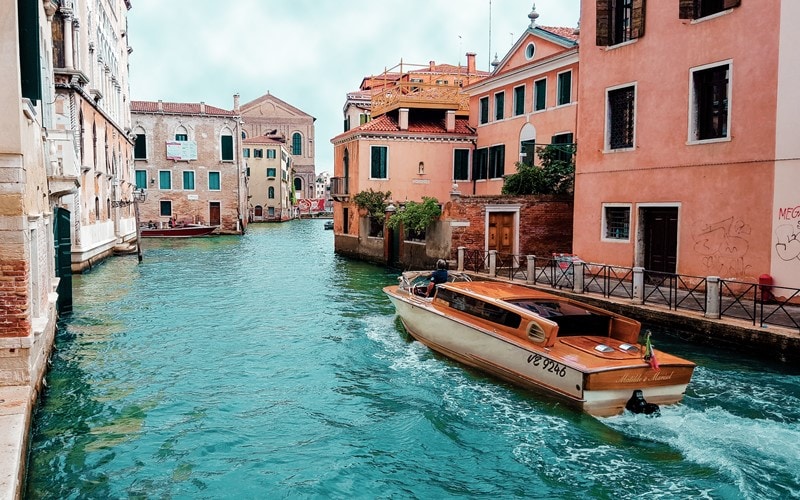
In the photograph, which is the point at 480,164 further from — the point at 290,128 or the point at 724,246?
the point at 290,128

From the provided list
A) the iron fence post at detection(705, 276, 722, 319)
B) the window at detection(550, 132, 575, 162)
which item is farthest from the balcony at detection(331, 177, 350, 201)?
the iron fence post at detection(705, 276, 722, 319)

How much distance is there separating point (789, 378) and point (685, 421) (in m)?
2.93

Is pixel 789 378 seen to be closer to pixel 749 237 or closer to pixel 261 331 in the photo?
pixel 749 237

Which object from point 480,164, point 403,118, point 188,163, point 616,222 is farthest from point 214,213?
point 616,222

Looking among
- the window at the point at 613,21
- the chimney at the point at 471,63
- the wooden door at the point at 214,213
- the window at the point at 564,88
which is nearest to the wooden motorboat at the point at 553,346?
the window at the point at 613,21

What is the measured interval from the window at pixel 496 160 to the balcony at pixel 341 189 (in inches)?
261

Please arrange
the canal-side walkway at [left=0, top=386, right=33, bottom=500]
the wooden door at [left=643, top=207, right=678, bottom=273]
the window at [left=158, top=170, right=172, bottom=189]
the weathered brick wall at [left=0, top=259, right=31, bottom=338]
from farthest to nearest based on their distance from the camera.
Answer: the window at [left=158, top=170, right=172, bottom=189]
the wooden door at [left=643, top=207, right=678, bottom=273]
the weathered brick wall at [left=0, top=259, right=31, bottom=338]
the canal-side walkway at [left=0, top=386, right=33, bottom=500]

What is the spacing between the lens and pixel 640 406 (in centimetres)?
847

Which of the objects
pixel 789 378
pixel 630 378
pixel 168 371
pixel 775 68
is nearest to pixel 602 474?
pixel 630 378

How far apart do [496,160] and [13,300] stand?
22.6 metres

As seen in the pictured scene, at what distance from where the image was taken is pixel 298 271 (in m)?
25.8

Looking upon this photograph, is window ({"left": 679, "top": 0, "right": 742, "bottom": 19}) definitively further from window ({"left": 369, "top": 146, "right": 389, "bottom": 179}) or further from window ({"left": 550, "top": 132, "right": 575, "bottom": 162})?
window ({"left": 369, "top": 146, "right": 389, "bottom": 179})

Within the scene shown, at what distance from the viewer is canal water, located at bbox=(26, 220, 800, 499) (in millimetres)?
6945

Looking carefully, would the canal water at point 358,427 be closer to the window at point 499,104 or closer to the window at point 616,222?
the window at point 616,222
